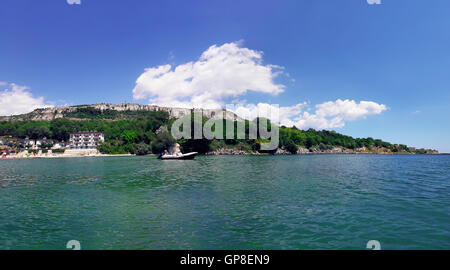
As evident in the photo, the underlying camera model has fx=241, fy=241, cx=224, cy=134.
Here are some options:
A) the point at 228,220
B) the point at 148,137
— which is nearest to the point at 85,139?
the point at 148,137

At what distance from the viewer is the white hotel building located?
543ft

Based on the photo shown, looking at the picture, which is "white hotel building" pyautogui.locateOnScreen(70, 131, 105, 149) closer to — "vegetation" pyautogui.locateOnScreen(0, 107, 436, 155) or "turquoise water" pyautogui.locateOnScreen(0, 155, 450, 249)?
"vegetation" pyautogui.locateOnScreen(0, 107, 436, 155)

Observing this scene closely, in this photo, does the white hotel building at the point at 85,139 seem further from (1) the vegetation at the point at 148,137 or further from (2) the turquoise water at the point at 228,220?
(2) the turquoise water at the point at 228,220

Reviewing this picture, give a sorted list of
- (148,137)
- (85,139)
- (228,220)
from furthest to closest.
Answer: (85,139), (148,137), (228,220)

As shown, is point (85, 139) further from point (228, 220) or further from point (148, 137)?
point (228, 220)

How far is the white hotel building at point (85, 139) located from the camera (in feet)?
543

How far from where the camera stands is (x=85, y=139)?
168 metres

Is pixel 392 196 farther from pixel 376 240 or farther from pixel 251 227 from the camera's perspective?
pixel 251 227

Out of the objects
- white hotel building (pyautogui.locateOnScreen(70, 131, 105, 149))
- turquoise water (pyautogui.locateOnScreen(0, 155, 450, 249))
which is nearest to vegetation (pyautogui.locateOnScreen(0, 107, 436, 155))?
white hotel building (pyautogui.locateOnScreen(70, 131, 105, 149))

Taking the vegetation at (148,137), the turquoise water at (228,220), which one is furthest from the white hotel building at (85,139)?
the turquoise water at (228,220)
